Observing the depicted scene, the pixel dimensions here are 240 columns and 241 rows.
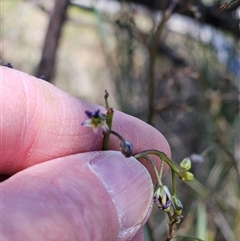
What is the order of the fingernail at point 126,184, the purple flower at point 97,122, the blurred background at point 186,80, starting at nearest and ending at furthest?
1. the purple flower at point 97,122
2. the fingernail at point 126,184
3. the blurred background at point 186,80

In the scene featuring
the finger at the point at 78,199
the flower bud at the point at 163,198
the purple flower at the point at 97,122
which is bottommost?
the finger at the point at 78,199

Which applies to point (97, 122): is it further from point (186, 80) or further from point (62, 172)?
point (186, 80)

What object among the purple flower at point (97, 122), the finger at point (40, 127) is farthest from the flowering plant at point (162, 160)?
the finger at point (40, 127)

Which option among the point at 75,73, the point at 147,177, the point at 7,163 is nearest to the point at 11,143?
the point at 7,163

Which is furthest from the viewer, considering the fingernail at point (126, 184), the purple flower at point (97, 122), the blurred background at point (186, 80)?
the blurred background at point (186, 80)

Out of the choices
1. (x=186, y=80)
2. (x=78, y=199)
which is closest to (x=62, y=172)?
(x=78, y=199)

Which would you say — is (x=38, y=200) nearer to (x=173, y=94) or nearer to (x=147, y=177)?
(x=147, y=177)

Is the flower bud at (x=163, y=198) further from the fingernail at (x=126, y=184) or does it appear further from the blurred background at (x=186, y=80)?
the blurred background at (x=186, y=80)
